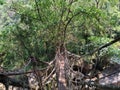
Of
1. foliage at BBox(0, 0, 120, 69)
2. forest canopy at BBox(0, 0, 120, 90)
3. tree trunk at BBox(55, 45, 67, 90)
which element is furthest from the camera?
foliage at BBox(0, 0, 120, 69)

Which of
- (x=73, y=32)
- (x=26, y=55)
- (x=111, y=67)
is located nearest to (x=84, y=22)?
(x=73, y=32)

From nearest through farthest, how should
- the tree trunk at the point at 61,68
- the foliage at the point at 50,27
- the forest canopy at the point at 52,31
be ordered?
the tree trunk at the point at 61,68, the forest canopy at the point at 52,31, the foliage at the point at 50,27

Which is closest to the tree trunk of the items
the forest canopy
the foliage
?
the forest canopy

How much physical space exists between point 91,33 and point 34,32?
1.69 m

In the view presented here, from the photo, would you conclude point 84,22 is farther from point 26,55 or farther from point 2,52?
point 2,52

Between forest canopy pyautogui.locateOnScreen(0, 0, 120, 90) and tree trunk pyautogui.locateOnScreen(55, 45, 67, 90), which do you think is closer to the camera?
tree trunk pyautogui.locateOnScreen(55, 45, 67, 90)

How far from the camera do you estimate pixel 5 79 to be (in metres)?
4.00

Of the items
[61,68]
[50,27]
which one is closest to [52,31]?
[50,27]

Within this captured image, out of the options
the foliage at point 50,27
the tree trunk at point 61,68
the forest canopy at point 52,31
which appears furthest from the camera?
the foliage at point 50,27

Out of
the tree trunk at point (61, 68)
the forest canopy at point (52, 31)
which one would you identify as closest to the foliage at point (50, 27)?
the forest canopy at point (52, 31)

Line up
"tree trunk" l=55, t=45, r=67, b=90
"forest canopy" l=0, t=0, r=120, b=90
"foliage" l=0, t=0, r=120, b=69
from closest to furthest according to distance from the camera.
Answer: "tree trunk" l=55, t=45, r=67, b=90
"forest canopy" l=0, t=0, r=120, b=90
"foliage" l=0, t=0, r=120, b=69

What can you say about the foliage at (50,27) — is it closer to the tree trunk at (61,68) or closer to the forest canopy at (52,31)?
the forest canopy at (52,31)

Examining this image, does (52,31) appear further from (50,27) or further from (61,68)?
(61,68)

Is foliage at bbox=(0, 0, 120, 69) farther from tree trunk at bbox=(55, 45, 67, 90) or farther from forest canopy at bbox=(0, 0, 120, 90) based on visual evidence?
tree trunk at bbox=(55, 45, 67, 90)
